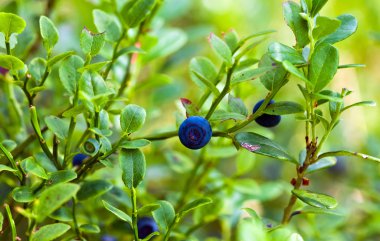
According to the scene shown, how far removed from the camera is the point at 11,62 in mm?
719

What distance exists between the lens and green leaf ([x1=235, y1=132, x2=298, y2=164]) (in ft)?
2.40

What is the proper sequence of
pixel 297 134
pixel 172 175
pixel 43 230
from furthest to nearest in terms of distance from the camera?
pixel 297 134 → pixel 172 175 → pixel 43 230

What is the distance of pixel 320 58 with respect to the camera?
695 millimetres

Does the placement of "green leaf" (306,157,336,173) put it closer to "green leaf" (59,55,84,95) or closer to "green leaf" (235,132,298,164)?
"green leaf" (235,132,298,164)

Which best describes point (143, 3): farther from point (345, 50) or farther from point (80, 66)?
point (345, 50)

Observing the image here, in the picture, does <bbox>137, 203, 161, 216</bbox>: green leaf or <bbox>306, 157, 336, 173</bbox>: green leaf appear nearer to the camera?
<bbox>137, 203, 161, 216</bbox>: green leaf

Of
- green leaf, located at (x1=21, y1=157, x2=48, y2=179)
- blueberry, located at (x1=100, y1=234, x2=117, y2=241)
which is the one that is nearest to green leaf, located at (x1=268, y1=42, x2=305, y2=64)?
green leaf, located at (x1=21, y1=157, x2=48, y2=179)

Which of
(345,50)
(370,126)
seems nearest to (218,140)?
(370,126)

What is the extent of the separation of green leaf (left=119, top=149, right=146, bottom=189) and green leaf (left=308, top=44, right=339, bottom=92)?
0.25m

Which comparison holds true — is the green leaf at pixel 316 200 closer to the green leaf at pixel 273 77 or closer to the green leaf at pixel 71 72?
the green leaf at pixel 273 77

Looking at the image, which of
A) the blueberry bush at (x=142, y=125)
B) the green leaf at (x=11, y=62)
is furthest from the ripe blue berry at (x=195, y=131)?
the green leaf at (x=11, y=62)

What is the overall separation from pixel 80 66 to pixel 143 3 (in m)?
0.16

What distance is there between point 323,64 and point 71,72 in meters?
0.33

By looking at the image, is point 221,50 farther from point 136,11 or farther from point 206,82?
point 136,11
